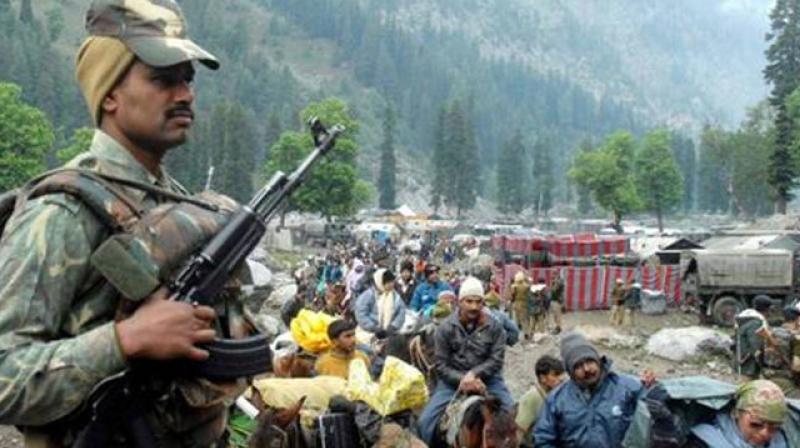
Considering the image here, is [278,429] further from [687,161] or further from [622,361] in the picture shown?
[687,161]

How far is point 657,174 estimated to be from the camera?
80688mm

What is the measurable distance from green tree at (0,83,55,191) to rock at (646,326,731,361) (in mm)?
48526

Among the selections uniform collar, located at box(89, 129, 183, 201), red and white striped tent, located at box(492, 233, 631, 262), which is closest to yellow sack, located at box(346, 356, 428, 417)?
uniform collar, located at box(89, 129, 183, 201)

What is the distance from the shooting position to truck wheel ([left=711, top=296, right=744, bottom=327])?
68.0ft

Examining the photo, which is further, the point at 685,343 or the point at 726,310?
the point at 726,310

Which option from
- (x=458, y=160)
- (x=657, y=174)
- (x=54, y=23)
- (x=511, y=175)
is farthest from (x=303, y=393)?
(x=54, y=23)

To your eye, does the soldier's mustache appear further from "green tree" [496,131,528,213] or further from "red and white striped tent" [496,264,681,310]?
"green tree" [496,131,528,213]

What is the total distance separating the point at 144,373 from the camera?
1678 millimetres

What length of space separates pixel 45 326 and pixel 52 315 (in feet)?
0.08

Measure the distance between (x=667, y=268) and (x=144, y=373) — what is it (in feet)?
82.0

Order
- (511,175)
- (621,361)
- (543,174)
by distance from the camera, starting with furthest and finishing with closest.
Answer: (543,174)
(511,175)
(621,361)

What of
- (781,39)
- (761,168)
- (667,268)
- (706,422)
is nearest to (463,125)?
(761,168)

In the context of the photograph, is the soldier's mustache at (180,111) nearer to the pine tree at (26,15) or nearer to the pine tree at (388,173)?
the pine tree at (388,173)

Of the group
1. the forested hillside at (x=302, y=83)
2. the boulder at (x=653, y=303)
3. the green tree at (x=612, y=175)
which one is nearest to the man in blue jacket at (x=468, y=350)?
the boulder at (x=653, y=303)
